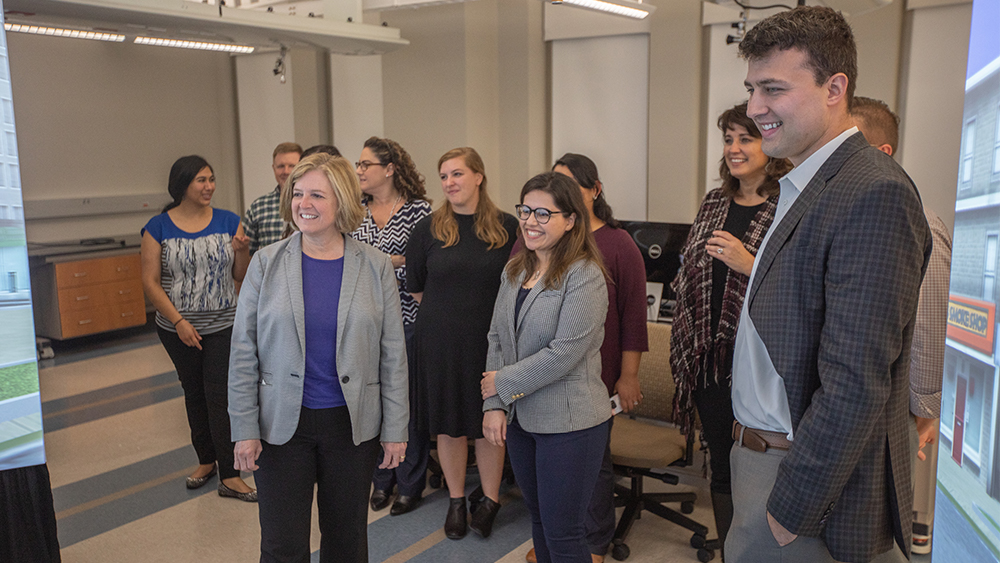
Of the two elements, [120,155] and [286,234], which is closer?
[286,234]

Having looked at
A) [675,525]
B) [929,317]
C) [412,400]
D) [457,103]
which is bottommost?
[675,525]

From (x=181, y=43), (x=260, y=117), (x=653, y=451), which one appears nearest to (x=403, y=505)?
(x=653, y=451)

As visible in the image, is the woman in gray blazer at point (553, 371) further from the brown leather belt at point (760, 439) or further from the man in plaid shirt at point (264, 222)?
the man in plaid shirt at point (264, 222)

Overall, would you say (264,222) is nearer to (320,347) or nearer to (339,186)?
(339,186)

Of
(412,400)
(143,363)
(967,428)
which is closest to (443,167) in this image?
(412,400)

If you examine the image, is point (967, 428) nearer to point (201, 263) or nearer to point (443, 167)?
point (443, 167)

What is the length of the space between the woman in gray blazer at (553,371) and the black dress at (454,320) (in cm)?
59

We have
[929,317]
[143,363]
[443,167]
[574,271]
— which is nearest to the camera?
[929,317]

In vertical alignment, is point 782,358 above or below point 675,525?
above

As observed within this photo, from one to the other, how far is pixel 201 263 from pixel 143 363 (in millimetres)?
3187

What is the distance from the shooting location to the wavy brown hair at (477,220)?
303cm

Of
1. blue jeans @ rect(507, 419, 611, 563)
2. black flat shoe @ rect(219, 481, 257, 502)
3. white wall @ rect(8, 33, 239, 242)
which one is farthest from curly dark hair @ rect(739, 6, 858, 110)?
white wall @ rect(8, 33, 239, 242)

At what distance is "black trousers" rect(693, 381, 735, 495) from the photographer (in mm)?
2408

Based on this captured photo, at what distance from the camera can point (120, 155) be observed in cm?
757
